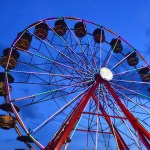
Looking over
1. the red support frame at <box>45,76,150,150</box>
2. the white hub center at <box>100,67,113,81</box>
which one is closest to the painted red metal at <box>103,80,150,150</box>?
the red support frame at <box>45,76,150,150</box>

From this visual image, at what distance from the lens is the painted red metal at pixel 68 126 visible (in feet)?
48.8

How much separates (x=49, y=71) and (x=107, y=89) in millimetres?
3639

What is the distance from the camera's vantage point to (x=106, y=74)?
744 inches

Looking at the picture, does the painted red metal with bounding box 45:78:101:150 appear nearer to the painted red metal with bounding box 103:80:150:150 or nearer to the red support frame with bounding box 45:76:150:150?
the red support frame with bounding box 45:76:150:150

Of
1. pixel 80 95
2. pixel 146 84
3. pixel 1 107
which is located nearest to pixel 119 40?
pixel 146 84

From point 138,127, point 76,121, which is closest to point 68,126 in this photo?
point 76,121

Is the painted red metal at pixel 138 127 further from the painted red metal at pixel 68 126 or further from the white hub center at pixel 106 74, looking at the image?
the painted red metal at pixel 68 126

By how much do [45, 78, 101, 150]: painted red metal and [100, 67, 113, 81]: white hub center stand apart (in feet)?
4.53

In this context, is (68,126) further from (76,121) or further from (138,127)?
(138,127)

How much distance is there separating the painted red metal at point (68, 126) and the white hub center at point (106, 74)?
1.38 metres

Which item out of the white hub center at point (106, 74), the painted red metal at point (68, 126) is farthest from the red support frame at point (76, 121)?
the white hub center at point (106, 74)

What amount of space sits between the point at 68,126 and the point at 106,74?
4820mm

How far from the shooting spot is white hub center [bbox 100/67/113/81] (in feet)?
61.3

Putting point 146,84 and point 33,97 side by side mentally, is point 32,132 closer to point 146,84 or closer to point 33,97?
point 33,97
